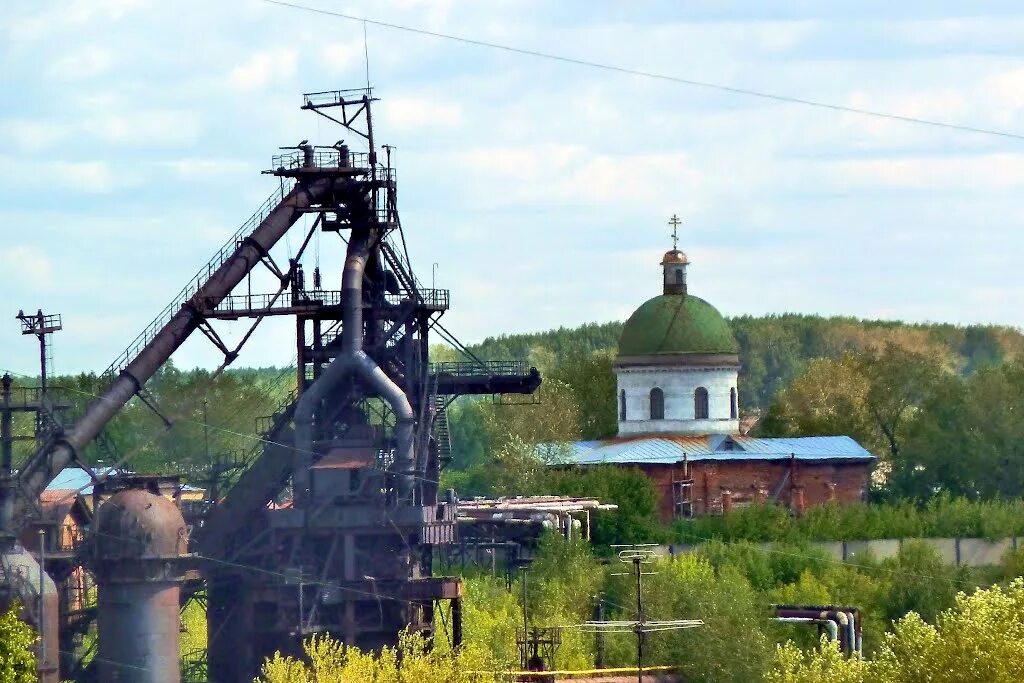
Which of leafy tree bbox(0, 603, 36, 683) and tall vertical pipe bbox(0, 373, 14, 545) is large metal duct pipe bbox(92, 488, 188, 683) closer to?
tall vertical pipe bbox(0, 373, 14, 545)

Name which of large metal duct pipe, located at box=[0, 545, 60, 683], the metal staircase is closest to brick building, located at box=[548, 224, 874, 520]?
the metal staircase

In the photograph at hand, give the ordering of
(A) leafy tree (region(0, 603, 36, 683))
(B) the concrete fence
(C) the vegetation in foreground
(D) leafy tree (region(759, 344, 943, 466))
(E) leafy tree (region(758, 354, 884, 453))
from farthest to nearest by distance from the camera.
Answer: (D) leafy tree (region(759, 344, 943, 466))
(E) leafy tree (region(758, 354, 884, 453))
(B) the concrete fence
(A) leafy tree (region(0, 603, 36, 683))
(C) the vegetation in foreground

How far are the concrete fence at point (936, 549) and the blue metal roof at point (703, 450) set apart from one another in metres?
7.98

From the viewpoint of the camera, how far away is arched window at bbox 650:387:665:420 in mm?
93438

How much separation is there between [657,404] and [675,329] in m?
2.91

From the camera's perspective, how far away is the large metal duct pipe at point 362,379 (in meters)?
61.8

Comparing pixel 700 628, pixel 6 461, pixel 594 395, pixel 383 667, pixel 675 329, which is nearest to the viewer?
pixel 383 667

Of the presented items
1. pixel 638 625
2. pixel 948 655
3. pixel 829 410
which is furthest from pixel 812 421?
pixel 948 655

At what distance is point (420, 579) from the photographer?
61594 millimetres

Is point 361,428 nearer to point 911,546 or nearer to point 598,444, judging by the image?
point 911,546

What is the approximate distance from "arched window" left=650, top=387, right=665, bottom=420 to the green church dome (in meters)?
1.55

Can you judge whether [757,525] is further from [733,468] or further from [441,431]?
[441,431]

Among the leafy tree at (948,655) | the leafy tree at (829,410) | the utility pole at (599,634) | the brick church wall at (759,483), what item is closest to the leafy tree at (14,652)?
the leafy tree at (948,655)

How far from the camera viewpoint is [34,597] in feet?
188
